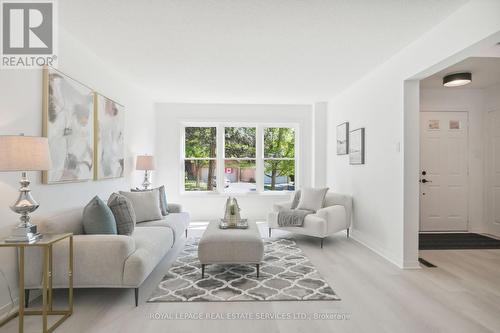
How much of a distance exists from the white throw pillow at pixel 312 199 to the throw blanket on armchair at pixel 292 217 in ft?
0.60

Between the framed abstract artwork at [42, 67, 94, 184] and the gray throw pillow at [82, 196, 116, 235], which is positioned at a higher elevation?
the framed abstract artwork at [42, 67, 94, 184]

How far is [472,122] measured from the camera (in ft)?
17.8

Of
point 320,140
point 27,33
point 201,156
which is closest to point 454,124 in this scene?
point 320,140

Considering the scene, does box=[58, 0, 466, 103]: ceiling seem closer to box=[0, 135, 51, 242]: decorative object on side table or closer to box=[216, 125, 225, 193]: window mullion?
box=[0, 135, 51, 242]: decorative object on side table

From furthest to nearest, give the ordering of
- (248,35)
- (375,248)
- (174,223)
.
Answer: (375,248), (174,223), (248,35)

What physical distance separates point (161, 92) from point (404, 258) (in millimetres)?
4803

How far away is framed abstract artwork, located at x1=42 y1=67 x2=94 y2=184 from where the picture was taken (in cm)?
286

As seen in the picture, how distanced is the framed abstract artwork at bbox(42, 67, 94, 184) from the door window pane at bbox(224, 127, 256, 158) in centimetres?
338

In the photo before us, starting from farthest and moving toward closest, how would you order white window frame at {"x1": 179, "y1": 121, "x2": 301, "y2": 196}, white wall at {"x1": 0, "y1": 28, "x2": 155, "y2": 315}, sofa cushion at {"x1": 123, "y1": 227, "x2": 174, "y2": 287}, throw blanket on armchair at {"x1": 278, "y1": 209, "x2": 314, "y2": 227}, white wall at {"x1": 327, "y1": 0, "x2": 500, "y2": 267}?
white window frame at {"x1": 179, "y1": 121, "x2": 301, "y2": 196}, throw blanket on armchair at {"x1": 278, "y1": 209, "x2": 314, "y2": 227}, white wall at {"x1": 327, "y1": 0, "x2": 500, "y2": 267}, sofa cushion at {"x1": 123, "y1": 227, "x2": 174, "y2": 287}, white wall at {"x1": 0, "y1": 28, "x2": 155, "y2": 315}

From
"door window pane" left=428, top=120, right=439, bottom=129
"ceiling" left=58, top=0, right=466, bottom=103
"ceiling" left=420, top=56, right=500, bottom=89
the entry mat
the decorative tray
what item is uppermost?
"ceiling" left=420, top=56, right=500, bottom=89

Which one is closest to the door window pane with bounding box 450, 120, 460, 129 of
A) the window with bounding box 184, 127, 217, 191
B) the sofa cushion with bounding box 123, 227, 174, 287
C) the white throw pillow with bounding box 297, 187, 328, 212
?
the white throw pillow with bounding box 297, 187, 328, 212

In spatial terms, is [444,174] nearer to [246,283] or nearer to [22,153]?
[246,283]

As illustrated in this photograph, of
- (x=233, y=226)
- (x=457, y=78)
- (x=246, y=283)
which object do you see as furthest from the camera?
(x=457, y=78)

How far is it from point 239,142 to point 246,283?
13.5 feet
